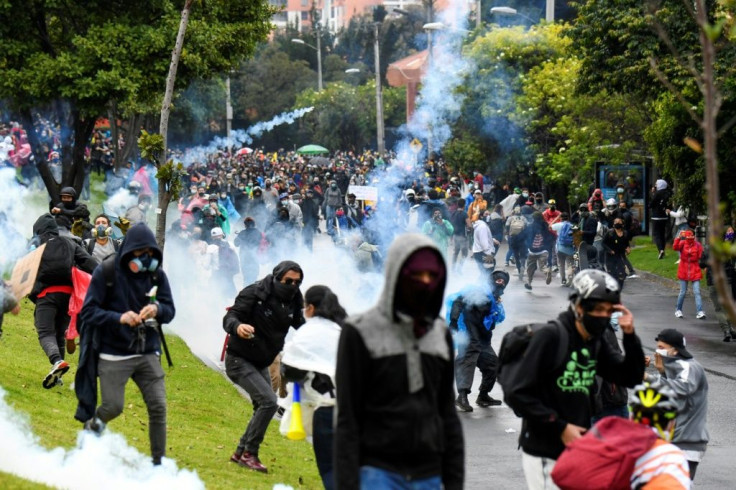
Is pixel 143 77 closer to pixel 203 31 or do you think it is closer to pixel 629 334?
pixel 203 31

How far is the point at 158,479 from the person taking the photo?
310 inches

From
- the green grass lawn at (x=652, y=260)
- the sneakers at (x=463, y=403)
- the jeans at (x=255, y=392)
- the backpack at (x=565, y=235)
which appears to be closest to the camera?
the jeans at (x=255, y=392)

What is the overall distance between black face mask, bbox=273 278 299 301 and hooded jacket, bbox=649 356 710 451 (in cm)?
261

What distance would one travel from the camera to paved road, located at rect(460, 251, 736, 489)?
402 inches

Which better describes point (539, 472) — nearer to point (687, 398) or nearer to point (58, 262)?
point (687, 398)

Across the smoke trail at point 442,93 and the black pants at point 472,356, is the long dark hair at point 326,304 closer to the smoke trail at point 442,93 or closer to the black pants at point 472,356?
the black pants at point 472,356

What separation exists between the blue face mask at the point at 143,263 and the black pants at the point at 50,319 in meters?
3.50

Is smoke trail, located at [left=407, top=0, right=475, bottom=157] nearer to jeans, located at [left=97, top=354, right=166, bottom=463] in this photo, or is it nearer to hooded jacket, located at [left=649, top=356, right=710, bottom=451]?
hooded jacket, located at [left=649, top=356, right=710, bottom=451]

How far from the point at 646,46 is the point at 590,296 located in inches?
700

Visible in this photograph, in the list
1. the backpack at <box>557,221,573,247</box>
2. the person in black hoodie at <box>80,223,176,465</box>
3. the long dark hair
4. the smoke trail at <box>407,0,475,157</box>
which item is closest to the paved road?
the backpack at <box>557,221,573,247</box>

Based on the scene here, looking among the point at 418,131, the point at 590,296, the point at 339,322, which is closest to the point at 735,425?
the point at 339,322

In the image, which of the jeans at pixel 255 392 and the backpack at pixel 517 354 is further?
the jeans at pixel 255 392

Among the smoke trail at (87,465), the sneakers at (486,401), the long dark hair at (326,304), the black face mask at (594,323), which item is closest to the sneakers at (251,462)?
the smoke trail at (87,465)

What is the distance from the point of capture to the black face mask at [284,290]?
895cm
